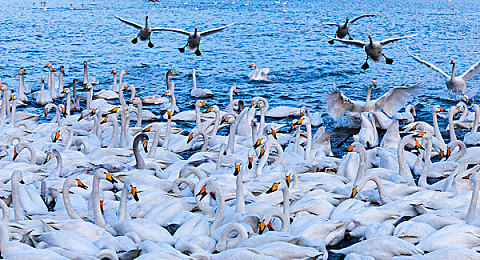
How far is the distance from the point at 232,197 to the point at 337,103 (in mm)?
6182

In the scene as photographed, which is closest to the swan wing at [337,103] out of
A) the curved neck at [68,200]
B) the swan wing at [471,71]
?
the swan wing at [471,71]

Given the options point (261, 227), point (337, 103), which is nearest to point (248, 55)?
point (337, 103)

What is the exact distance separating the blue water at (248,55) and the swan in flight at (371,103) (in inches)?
23.6

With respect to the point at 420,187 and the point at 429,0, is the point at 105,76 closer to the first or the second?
the point at 420,187

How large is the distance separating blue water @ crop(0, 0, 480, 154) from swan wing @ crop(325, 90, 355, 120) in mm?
518

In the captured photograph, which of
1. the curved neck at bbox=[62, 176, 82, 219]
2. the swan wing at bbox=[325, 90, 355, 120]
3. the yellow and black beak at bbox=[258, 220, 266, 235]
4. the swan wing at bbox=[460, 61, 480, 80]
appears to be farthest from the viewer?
the swan wing at bbox=[460, 61, 480, 80]

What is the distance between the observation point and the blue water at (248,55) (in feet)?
70.8

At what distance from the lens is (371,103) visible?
50.5ft

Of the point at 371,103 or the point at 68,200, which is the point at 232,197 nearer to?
the point at 68,200

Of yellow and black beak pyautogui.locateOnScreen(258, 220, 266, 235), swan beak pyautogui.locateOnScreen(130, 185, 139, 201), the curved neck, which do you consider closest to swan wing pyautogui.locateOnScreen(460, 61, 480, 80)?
yellow and black beak pyautogui.locateOnScreen(258, 220, 266, 235)

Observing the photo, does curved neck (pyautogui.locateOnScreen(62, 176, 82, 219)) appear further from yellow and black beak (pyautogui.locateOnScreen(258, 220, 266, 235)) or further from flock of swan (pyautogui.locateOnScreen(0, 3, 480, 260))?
yellow and black beak (pyautogui.locateOnScreen(258, 220, 266, 235))

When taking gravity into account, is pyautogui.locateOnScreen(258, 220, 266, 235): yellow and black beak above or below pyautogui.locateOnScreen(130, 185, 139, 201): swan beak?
below

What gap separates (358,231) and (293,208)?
3.00ft

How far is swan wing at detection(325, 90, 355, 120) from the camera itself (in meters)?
14.9
